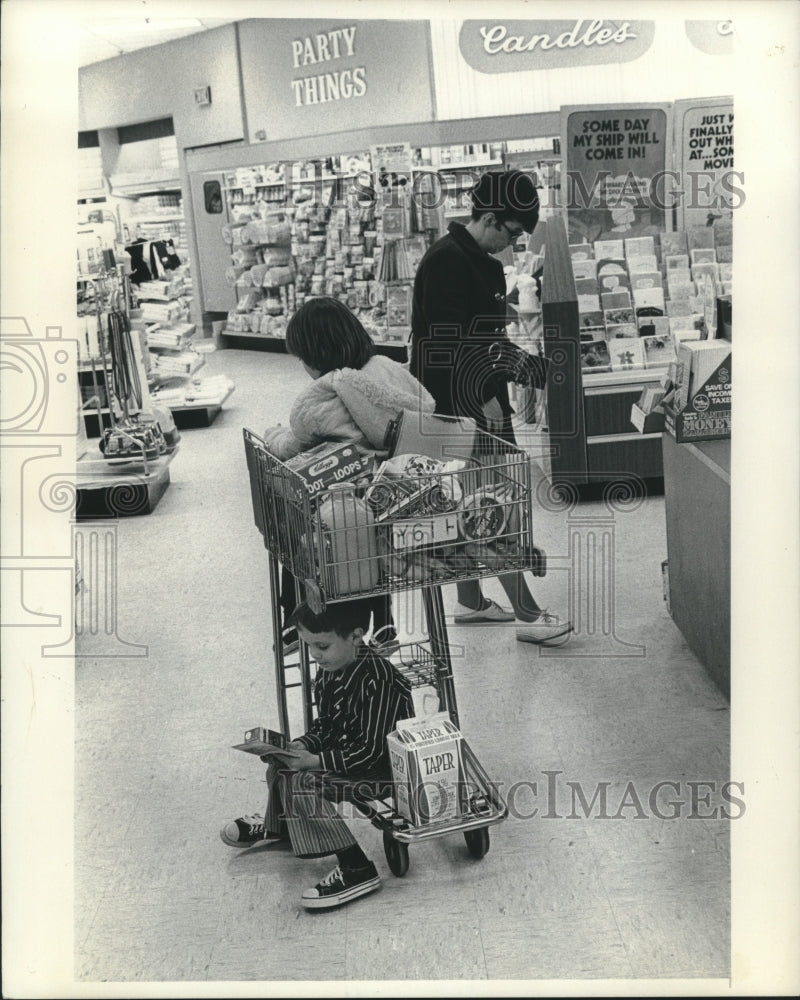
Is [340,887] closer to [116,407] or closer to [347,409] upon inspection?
[347,409]

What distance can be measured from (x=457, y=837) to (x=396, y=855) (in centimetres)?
24

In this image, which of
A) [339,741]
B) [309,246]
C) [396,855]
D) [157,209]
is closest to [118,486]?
[339,741]

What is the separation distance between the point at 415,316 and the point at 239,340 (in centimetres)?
891

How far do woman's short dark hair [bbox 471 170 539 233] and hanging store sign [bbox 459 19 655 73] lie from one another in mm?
3072

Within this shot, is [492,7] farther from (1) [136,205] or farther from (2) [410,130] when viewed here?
(1) [136,205]

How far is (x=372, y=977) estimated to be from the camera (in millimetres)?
2105

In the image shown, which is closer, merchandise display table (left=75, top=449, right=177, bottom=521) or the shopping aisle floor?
the shopping aisle floor

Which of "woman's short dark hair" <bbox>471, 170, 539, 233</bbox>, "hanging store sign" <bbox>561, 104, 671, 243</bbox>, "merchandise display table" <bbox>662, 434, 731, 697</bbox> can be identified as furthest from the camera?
"hanging store sign" <bbox>561, 104, 671, 243</bbox>

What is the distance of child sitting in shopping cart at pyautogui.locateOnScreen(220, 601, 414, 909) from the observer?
7.83ft

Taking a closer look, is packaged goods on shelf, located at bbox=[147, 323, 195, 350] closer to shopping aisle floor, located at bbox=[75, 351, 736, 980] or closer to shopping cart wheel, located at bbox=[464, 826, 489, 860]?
shopping aisle floor, located at bbox=[75, 351, 736, 980]

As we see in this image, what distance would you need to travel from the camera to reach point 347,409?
2562mm

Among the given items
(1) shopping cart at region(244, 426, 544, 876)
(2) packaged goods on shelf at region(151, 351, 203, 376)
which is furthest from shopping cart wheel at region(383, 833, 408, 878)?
(2) packaged goods on shelf at region(151, 351, 203, 376)

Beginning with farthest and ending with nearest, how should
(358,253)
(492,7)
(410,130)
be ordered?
(358,253) < (410,130) < (492,7)

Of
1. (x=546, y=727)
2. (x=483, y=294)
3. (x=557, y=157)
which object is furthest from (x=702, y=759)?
(x=557, y=157)
